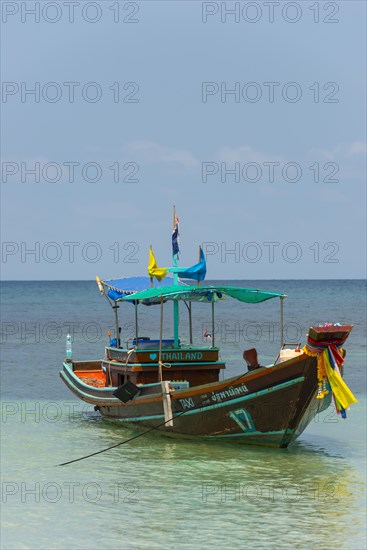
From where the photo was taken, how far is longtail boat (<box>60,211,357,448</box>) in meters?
18.8

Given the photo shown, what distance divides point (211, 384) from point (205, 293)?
2653mm

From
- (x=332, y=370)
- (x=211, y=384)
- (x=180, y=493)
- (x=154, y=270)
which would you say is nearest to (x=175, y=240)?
(x=154, y=270)

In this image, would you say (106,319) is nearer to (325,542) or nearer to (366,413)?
(366,413)

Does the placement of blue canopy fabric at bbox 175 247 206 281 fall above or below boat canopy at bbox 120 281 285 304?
above

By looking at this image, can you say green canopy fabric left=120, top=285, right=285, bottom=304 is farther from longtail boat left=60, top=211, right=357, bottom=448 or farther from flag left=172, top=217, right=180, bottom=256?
flag left=172, top=217, right=180, bottom=256

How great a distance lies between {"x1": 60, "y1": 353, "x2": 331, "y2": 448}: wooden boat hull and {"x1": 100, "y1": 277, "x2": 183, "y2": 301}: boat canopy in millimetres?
3064

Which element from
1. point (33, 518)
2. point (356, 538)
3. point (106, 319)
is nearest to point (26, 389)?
point (33, 518)

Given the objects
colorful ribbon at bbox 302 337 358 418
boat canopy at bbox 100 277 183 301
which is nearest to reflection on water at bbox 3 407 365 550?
colorful ribbon at bbox 302 337 358 418

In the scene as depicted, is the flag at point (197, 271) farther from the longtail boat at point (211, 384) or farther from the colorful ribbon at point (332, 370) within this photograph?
the colorful ribbon at point (332, 370)

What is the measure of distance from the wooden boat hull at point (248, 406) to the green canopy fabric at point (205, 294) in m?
2.01

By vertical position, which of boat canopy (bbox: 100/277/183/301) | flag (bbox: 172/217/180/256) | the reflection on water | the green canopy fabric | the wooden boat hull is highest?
flag (bbox: 172/217/180/256)

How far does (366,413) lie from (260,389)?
25.6ft

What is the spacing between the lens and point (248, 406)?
20.0m

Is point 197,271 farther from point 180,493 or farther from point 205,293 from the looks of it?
point 180,493
